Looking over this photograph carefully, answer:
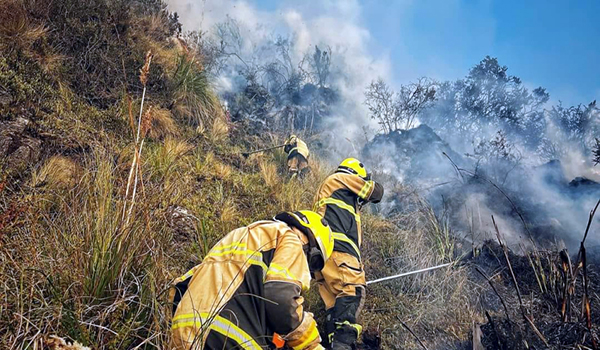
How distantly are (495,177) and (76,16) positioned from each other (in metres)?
10.1

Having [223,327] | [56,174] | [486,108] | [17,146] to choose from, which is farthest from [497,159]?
[17,146]

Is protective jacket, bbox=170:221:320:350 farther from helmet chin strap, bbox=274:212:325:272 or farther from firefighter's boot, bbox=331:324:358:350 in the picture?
firefighter's boot, bbox=331:324:358:350

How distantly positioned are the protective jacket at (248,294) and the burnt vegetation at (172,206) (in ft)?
0.55

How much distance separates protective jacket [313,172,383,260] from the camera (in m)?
3.73

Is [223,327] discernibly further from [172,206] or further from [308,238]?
[172,206]

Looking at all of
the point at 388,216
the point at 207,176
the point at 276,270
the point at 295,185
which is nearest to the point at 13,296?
the point at 276,270

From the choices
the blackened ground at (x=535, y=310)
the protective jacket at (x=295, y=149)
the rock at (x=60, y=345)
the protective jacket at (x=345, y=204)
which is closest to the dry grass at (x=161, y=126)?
the protective jacket at (x=295, y=149)

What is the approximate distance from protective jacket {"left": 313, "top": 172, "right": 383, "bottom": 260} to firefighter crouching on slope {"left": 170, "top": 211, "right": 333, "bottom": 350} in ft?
4.88

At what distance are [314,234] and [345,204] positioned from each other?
1.69m

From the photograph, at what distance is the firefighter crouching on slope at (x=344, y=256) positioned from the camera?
3226 mm

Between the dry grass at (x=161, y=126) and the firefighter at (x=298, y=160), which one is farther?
the firefighter at (x=298, y=160)

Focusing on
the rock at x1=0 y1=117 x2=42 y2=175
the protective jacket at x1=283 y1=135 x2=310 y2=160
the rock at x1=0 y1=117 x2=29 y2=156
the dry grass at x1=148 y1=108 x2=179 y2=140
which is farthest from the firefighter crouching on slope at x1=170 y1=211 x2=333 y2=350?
the protective jacket at x1=283 y1=135 x2=310 y2=160

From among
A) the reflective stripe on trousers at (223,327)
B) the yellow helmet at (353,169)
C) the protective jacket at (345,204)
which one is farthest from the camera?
the yellow helmet at (353,169)

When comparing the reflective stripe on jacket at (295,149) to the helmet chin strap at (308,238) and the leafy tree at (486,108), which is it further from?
the leafy tree at (486,108)
